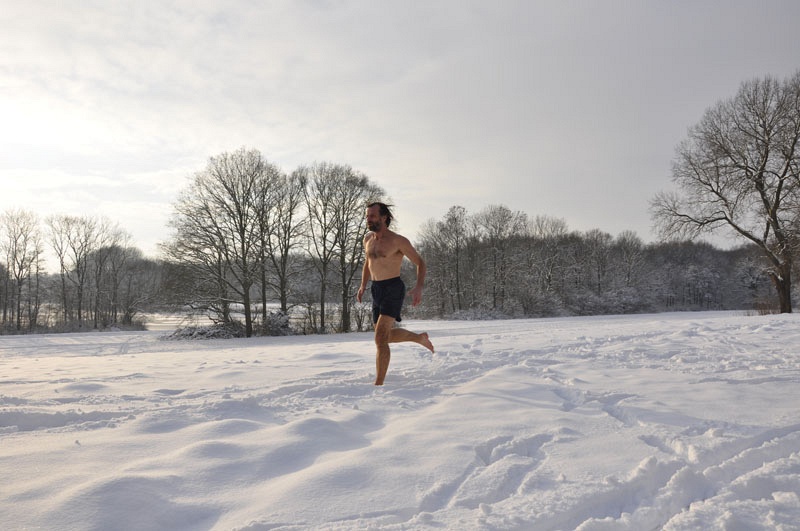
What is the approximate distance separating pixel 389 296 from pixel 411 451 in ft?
7.06

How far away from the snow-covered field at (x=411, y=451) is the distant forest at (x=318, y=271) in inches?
715

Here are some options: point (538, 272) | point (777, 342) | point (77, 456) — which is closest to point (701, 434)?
point (77, 456)

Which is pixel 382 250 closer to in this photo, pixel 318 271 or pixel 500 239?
pixel 318 271

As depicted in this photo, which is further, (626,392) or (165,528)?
(626,392)

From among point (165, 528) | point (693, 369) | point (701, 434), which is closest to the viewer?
point (165, 528)

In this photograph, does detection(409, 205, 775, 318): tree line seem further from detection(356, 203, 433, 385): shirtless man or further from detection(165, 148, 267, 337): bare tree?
detection(356, 203, 433, 385): shirtless man

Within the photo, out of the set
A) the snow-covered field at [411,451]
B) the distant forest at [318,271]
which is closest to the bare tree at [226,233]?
the distant forest at [318,271]

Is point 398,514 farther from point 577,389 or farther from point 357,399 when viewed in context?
point 577,389

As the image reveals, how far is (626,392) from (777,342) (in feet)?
13.8

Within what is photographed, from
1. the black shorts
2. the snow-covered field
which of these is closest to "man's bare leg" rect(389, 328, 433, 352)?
the black shorts

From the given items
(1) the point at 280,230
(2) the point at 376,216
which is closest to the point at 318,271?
(1) the point at 280,230

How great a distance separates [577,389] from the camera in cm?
351

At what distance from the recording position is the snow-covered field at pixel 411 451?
5.13ft

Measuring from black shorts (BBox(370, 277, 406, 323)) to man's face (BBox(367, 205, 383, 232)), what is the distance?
55 centimetres
